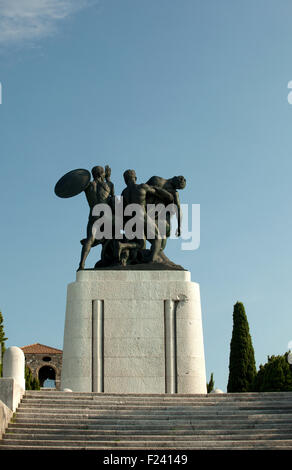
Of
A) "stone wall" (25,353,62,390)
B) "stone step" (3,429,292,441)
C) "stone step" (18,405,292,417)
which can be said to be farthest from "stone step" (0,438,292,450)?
"stone wall" (25,353,62,390)

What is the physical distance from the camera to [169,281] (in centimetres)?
2422

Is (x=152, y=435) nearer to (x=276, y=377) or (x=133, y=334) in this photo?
(x=133, y=334)

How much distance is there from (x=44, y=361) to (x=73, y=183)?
196ft

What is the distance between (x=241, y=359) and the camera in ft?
137

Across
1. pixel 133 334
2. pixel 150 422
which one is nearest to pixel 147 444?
pixel 150 422

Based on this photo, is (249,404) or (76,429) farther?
(249,404)

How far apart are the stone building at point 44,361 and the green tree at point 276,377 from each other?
47132 mm

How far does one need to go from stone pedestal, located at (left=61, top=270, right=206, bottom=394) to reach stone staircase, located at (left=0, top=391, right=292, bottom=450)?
14.9ft

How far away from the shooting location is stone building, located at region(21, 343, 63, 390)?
81.7 metres
